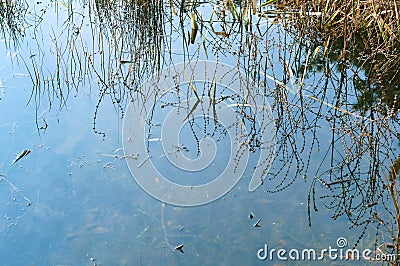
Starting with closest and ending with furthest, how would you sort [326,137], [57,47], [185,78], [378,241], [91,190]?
1. [378,241]
2. [91,190]
3. [326,137]
4. [185,78]
5. [57,47]

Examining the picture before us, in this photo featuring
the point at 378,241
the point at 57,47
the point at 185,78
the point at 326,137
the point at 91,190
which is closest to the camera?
the point at 378,241

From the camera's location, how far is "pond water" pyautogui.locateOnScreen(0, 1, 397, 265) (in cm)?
186

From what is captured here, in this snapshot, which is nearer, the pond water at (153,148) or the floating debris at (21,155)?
the pond water at (153,148)

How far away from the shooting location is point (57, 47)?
2.85 meters

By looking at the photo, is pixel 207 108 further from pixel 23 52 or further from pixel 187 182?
pixel 23 52

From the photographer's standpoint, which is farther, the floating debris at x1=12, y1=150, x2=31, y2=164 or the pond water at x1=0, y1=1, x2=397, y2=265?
the floating debris at x1=12, y1=150, x2=31, y2=164

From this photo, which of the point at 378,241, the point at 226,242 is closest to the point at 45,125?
the point at 226,242

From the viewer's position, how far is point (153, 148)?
2250mm

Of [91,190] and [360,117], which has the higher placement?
[360,117]

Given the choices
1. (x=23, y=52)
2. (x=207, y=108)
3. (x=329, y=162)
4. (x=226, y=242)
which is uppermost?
(x=23, y=52)

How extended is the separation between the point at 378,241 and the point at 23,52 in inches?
78.2

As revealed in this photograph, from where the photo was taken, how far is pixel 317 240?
1.86 m

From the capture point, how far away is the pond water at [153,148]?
186 centimetres

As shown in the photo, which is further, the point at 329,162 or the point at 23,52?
the point at 23,52
